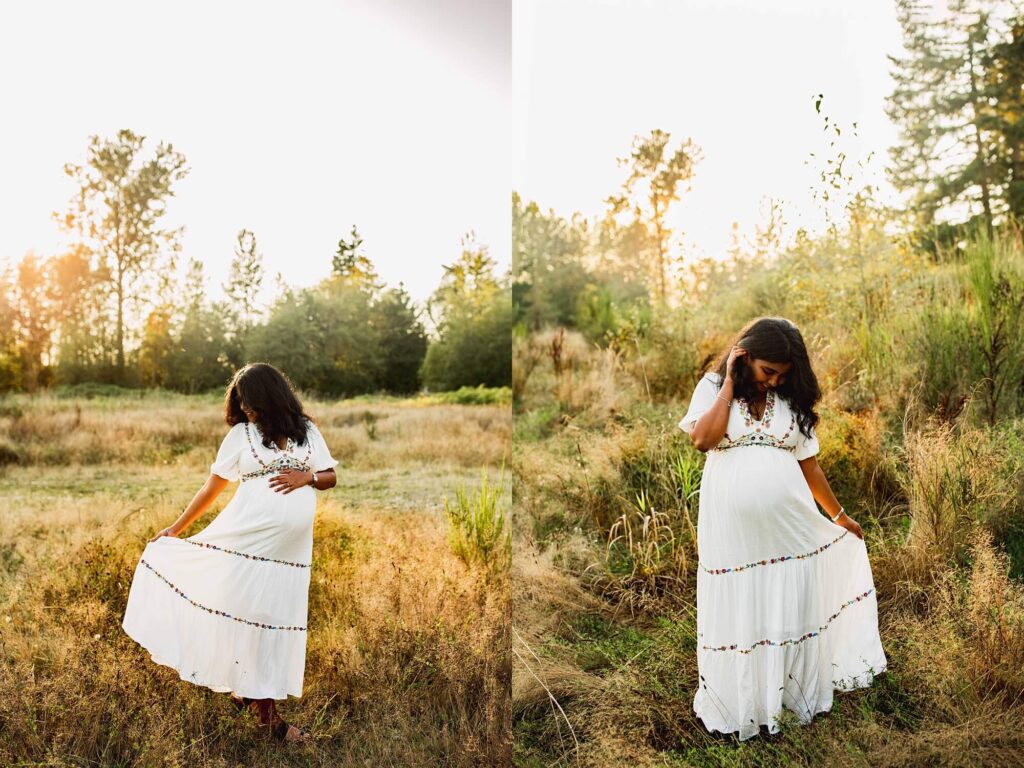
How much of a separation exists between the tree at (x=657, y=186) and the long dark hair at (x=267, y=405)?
311 cm

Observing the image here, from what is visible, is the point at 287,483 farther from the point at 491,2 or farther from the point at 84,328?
the point at 491,2

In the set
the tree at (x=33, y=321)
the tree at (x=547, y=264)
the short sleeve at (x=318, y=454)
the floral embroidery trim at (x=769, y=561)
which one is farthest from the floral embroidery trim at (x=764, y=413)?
the tree at (x=547, y=264)

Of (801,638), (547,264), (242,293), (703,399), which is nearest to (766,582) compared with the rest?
(801,638)

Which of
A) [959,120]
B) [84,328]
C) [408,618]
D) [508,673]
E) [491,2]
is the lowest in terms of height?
[508,673]

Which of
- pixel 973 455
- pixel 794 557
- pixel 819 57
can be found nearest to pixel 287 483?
pixel 794 557

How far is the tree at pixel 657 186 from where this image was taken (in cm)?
533

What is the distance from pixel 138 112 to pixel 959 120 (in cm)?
413

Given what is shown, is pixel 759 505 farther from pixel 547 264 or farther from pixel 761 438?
pixel 547 264

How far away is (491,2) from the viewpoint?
15.2 ft

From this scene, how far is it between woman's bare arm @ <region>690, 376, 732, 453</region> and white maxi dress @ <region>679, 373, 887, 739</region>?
53 millimetres

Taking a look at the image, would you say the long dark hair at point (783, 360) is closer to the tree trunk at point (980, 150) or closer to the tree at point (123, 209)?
the tree trunk at point (980, 150)

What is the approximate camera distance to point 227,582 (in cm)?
330

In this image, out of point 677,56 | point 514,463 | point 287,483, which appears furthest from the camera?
point 514,463

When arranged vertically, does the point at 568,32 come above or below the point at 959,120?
above
